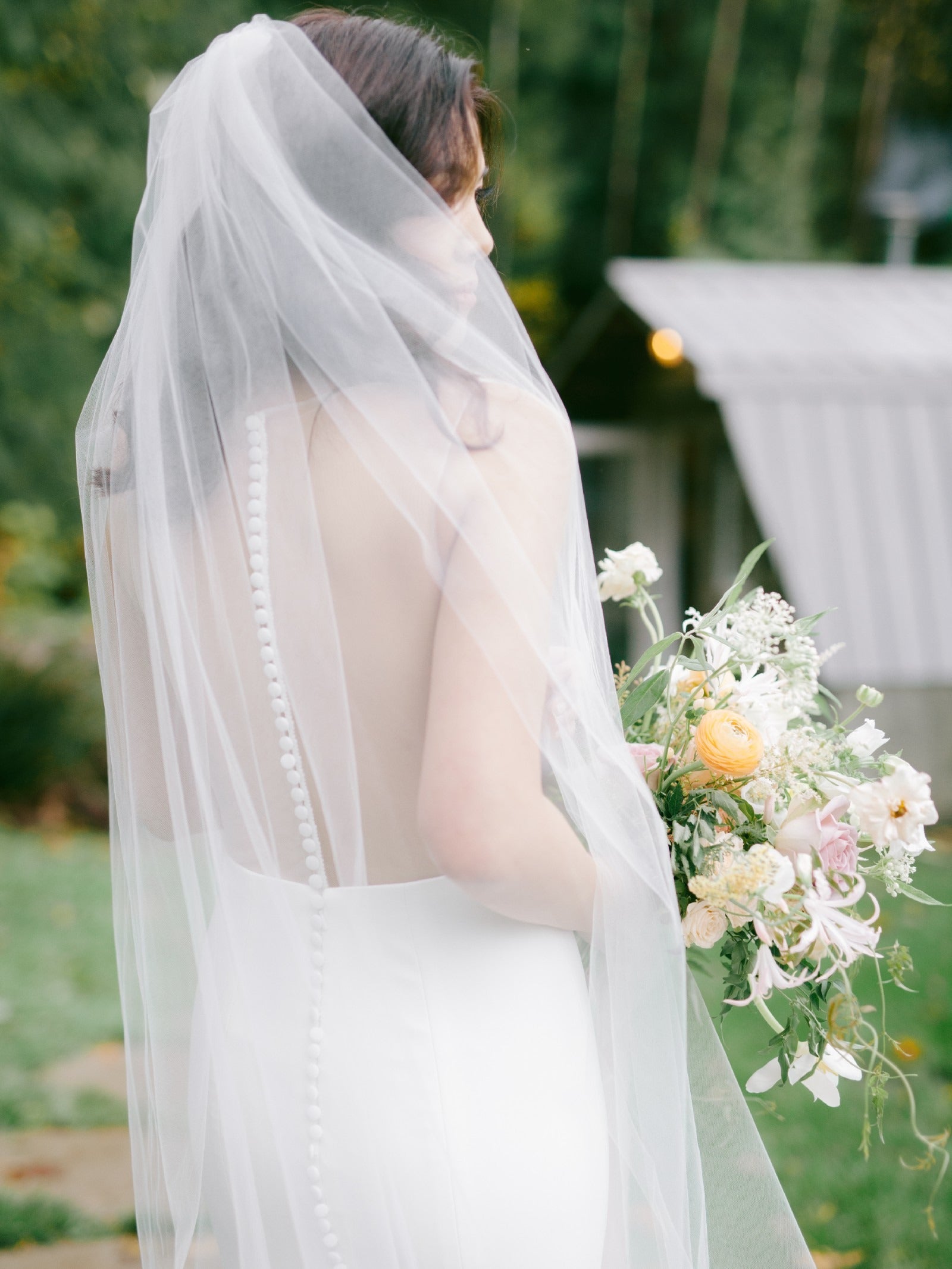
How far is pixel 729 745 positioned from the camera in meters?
1.52

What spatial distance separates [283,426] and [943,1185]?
11.3ft

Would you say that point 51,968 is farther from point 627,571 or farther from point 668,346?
point 668,346

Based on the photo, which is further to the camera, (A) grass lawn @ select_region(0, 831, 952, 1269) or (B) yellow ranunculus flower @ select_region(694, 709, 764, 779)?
(A) grass lawn @ select_region(0, 831, 952, 1269)

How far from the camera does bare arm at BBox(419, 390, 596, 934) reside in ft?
4.04

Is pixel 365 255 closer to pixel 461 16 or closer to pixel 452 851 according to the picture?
pixel 452 851

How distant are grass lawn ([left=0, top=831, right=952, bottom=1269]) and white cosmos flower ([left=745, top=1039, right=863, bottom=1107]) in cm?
4

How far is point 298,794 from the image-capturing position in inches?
53.3

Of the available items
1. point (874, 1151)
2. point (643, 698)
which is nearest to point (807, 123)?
point (874, 1151)

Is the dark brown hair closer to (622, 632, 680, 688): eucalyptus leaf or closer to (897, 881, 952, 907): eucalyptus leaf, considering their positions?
(622, 632, 680, 688): eucalyptus leaf

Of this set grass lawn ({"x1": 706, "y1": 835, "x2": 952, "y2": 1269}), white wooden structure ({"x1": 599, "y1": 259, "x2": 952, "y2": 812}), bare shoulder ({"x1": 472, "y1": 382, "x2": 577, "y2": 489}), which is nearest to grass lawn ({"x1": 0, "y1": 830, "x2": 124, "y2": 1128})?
grass lawn ({"x1": 706, "y1": 835, "x2": 952, "y2": 1269})

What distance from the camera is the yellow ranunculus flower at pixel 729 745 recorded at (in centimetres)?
152

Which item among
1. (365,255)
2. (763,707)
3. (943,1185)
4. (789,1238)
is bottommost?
(943,1185)

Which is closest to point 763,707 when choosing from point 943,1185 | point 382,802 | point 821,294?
point 382,802

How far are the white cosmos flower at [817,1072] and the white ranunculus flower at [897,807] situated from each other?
11.7 inches
